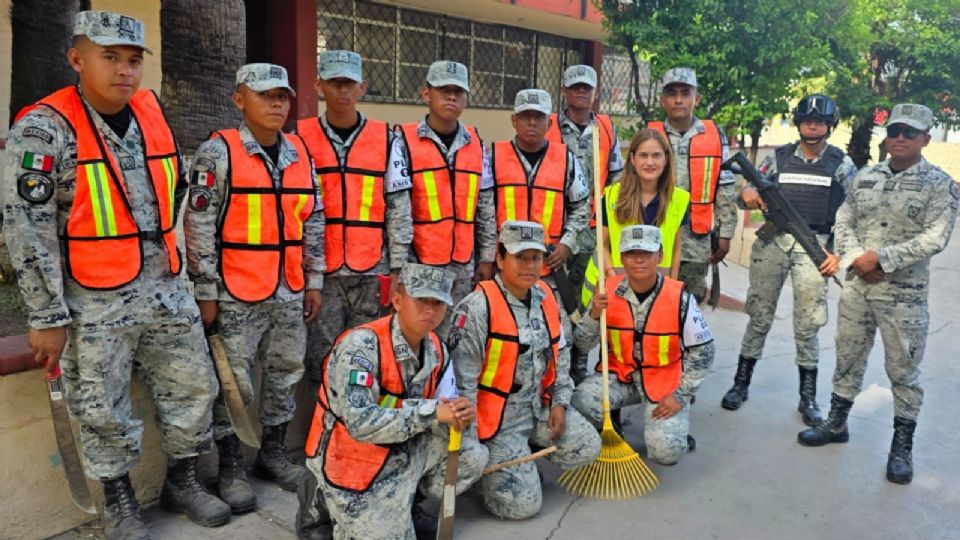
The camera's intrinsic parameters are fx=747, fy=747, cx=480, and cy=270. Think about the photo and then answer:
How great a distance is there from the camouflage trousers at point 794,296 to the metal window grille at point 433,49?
6.47 metres

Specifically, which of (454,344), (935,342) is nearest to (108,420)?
(454,344)

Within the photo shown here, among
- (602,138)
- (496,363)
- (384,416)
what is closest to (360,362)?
(384,416)

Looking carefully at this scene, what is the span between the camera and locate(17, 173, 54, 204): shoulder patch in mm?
2594

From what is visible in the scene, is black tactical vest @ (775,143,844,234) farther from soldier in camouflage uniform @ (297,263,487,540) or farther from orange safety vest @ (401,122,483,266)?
soldier in camouflage uniform @ (297,263,487,540)

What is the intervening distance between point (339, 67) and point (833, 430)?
3.43 meters

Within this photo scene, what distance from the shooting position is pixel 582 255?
190 inches

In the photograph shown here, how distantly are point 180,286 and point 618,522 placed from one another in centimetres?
219

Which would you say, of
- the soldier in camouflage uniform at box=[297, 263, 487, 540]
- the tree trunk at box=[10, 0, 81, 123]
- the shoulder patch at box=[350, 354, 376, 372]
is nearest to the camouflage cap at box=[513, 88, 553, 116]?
the soldier in camouflage uniform at box=[297, 263, 487, 540]

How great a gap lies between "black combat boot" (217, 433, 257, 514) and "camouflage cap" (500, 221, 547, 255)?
5.06ft

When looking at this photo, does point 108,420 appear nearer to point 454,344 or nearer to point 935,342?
point 454,344

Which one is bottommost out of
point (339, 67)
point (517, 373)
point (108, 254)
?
point (517, 373)

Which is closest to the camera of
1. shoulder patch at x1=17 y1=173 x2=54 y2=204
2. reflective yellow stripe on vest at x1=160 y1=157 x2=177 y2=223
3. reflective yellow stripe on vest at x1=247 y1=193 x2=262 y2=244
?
shoulder patch at x1=17 y1=173 x2=54 y2=204

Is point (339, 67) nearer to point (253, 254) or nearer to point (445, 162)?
point (445, 162)

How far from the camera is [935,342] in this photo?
6.72 meters
